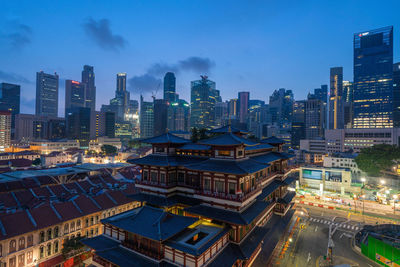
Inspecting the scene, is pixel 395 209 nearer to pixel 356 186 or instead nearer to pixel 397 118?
pixel 356 186

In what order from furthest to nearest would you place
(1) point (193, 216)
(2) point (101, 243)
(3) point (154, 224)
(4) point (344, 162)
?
(4) point (344, 162)
(1) point (193, 216)
(2) point (101, 243)
(3) point (154, 224)

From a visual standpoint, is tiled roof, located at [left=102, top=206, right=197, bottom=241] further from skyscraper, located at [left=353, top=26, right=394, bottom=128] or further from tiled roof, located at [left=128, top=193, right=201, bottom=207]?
skyscraper, located at [left=353, top=26, right=394, bottom=128]

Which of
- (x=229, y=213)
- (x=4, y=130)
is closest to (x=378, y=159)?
(x=229, y=213)

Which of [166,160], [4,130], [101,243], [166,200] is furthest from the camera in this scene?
[4,130]

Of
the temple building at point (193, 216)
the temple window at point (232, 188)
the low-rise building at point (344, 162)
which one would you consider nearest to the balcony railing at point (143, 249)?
the temple building at point (193, 216)

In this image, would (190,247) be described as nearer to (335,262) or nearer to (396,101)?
(335,262)

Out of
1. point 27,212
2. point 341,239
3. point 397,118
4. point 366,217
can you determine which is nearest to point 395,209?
point 366,217

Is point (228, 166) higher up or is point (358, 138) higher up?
point (358, 138)
